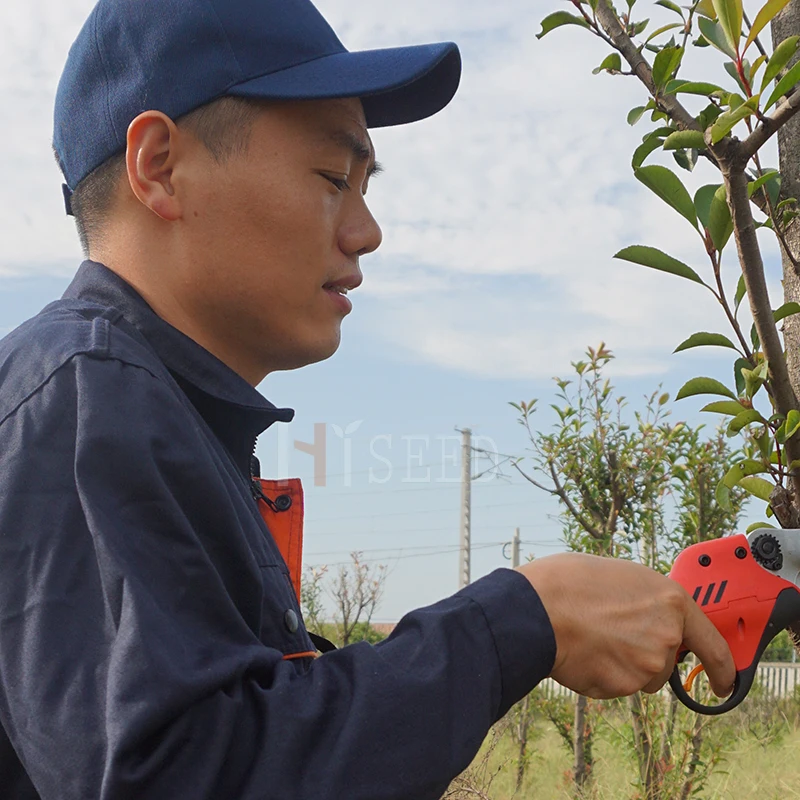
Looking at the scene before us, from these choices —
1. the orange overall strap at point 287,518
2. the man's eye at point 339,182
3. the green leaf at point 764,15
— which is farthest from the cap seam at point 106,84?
the green leaf at point 764,15

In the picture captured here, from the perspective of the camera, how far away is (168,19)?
54.7 inches

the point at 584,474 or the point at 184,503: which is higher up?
the point at 584,474

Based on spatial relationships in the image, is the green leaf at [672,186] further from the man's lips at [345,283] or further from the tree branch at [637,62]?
the man's lips at [345,283]

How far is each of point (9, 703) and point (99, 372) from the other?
1.08 ft

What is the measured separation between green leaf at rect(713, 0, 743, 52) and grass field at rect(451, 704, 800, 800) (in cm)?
307

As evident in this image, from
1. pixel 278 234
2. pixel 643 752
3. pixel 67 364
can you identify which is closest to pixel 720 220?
pixel 278 234

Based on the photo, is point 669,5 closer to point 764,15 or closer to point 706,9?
point 706,9

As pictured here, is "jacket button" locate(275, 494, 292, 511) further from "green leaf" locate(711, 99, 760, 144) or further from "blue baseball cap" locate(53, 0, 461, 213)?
"green leaf" locate(711, 99, 760, 144)

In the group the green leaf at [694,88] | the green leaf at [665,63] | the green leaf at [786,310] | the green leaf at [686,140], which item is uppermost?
the green leaf at [665,63]

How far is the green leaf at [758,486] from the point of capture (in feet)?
6.12

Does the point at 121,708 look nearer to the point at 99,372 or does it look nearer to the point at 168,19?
the point at 99,372

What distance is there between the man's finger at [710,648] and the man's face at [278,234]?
2.03ft

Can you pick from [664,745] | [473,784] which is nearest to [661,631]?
[473,784]

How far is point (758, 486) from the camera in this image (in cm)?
187
